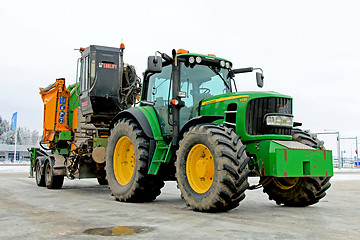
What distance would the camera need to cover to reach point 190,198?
659 cm

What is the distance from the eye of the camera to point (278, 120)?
700 centimetres

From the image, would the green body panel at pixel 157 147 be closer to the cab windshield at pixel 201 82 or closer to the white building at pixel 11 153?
the cab windshield at pixel 201 82

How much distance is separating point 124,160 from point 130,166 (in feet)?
0.69

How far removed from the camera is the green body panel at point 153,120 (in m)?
7.97

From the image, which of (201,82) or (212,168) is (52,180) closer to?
(201,82)

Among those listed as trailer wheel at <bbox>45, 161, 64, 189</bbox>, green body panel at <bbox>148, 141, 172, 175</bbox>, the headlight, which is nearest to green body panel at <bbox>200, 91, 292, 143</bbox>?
the headlight

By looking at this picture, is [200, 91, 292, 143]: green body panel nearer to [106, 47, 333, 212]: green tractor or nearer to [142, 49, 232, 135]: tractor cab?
[106, 47, 333, 212]: green tractor

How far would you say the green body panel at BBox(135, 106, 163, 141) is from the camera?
797 centimetres

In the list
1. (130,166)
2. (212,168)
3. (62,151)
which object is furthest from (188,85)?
(62,151)

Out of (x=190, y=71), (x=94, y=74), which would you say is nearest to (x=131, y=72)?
(x=94, y=74)

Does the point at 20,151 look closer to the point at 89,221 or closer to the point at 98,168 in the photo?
the point at 98,168

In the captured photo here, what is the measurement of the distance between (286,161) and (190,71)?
2.93m

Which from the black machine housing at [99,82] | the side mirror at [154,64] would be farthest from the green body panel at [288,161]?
the black machine housing at [99,82]

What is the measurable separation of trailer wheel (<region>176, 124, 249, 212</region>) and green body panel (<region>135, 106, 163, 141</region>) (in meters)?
1.07
